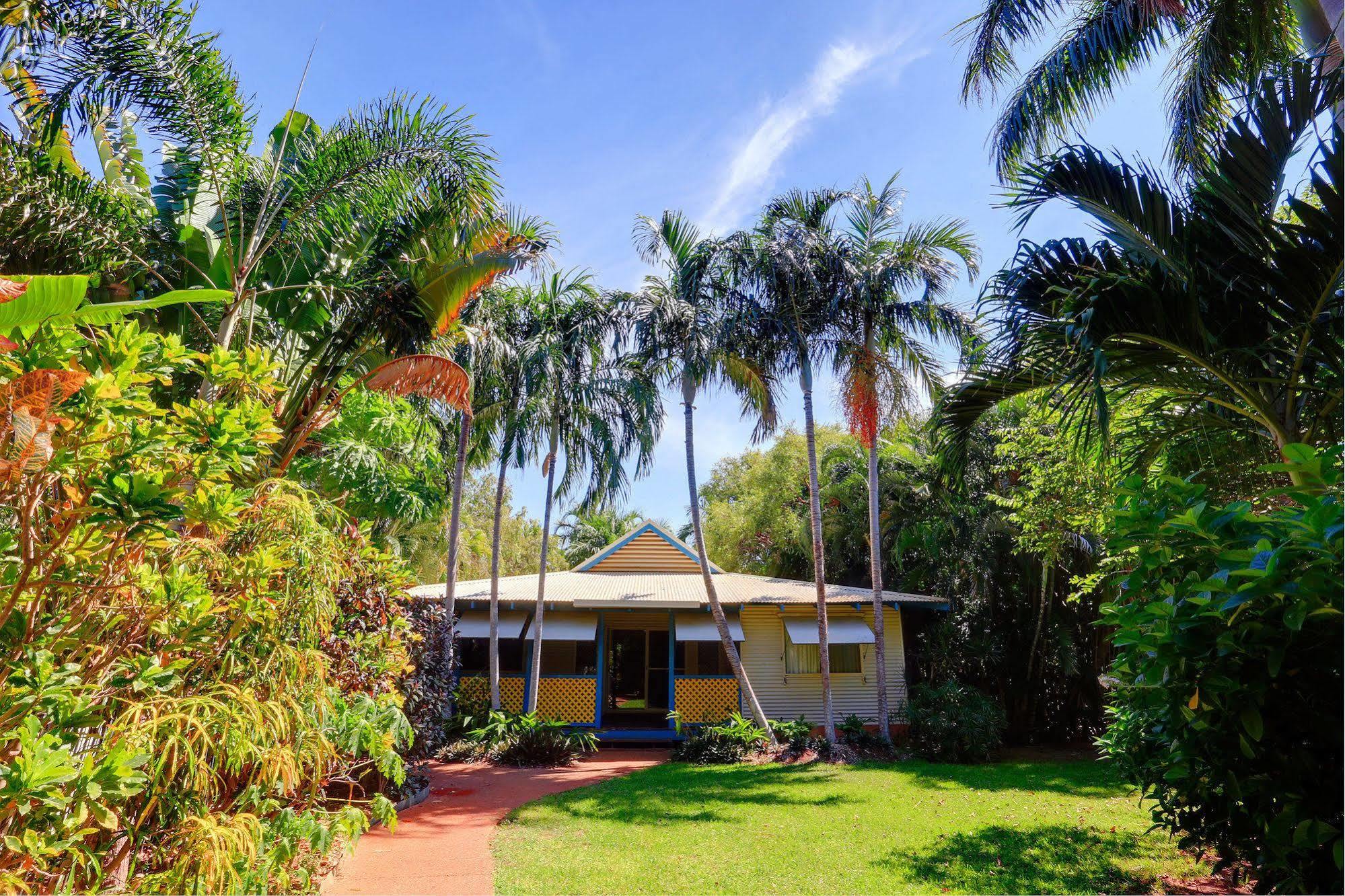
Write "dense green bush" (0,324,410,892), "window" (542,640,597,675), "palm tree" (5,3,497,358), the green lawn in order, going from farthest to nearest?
"window" (542,640,597,675) < the green lawn < "palm tree" (5,3,497,358) < "dense green bush" (0,324,410,892)

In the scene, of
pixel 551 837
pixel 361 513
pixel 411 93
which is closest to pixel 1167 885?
pixel 551 837

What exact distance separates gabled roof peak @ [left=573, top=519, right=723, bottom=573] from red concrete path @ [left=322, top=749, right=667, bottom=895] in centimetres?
697

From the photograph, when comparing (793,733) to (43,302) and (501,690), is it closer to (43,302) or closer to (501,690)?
(501,690)

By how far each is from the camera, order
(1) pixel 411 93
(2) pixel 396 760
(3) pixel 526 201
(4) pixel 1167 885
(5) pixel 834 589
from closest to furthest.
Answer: (2) pixel 396 760 < (4) pixel 1167 885 < (1) pixel 411 93 < (3) pixel 526 201 < (5) pixel 834 589

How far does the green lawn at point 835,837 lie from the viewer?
6.07 m

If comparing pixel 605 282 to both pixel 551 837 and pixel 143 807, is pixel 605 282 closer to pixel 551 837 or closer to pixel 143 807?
pixel 551 837

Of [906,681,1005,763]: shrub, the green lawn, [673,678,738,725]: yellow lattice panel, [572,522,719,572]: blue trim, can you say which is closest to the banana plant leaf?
the green lawn

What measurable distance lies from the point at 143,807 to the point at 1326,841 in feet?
15.8

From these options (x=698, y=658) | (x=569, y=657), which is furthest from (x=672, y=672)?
(x=569, y=657)

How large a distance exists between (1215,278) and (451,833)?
842 centimetres

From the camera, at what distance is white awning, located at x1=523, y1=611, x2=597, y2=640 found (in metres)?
15.4

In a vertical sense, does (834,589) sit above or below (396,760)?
above

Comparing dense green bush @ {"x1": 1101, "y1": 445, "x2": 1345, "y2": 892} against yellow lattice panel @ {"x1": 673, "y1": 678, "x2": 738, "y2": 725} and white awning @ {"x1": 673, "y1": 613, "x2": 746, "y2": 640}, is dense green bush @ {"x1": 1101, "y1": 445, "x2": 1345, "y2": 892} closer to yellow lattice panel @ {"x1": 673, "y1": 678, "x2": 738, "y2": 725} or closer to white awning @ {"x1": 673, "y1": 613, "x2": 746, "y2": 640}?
white awning @ {"x1": 673, "y1": 613, "x2": 746, "y2": 640}

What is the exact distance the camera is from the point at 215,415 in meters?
3.08
